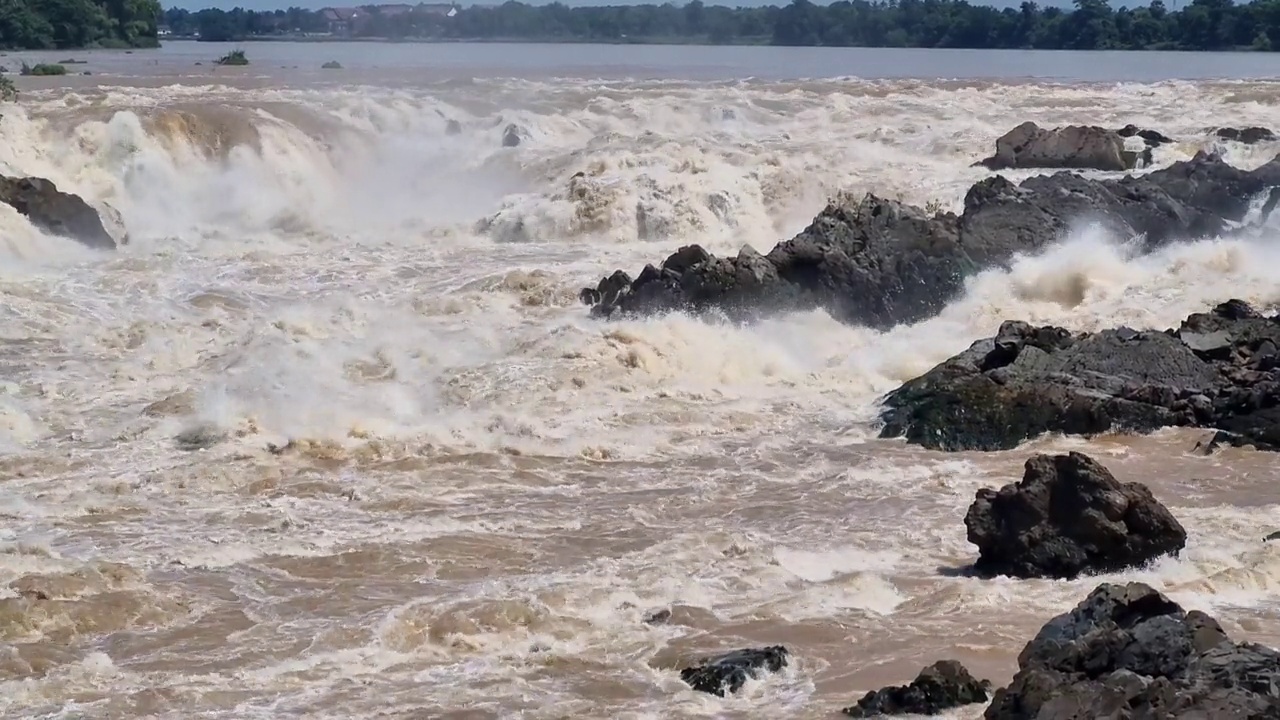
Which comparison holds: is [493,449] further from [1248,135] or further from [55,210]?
[1248,135]

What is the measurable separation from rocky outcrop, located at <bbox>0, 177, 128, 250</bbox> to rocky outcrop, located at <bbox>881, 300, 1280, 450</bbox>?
15.2 m

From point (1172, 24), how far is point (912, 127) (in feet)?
179

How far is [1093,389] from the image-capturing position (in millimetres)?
16422

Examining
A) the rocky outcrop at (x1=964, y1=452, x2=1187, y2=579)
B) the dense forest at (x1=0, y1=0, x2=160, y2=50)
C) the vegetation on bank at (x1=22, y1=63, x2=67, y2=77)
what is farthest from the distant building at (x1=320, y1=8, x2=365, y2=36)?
the rocky outcrop at (x1=964, y1=452, x2=1187, y2=579)

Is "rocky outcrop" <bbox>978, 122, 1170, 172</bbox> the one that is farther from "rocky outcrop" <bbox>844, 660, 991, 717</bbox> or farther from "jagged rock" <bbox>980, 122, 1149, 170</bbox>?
"rocky outcrop" <bbox>844, 660, 991, 717</bbox>

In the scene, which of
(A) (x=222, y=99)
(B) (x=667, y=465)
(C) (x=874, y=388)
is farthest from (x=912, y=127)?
(B) (x=667, y=465)

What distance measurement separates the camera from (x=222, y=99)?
3775cm

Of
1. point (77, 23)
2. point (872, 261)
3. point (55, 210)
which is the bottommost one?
point (55, 210)

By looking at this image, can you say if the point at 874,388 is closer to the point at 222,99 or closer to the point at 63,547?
the point at 63,547

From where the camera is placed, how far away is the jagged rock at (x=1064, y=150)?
30969 millimetres

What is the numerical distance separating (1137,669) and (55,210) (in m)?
22.6

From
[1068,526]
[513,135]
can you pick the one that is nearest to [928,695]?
[1068,526]

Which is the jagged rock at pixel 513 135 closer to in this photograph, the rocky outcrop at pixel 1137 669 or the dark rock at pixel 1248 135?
the dark rock at pixel 1248 135

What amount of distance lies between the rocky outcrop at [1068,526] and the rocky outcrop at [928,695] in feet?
8.54
